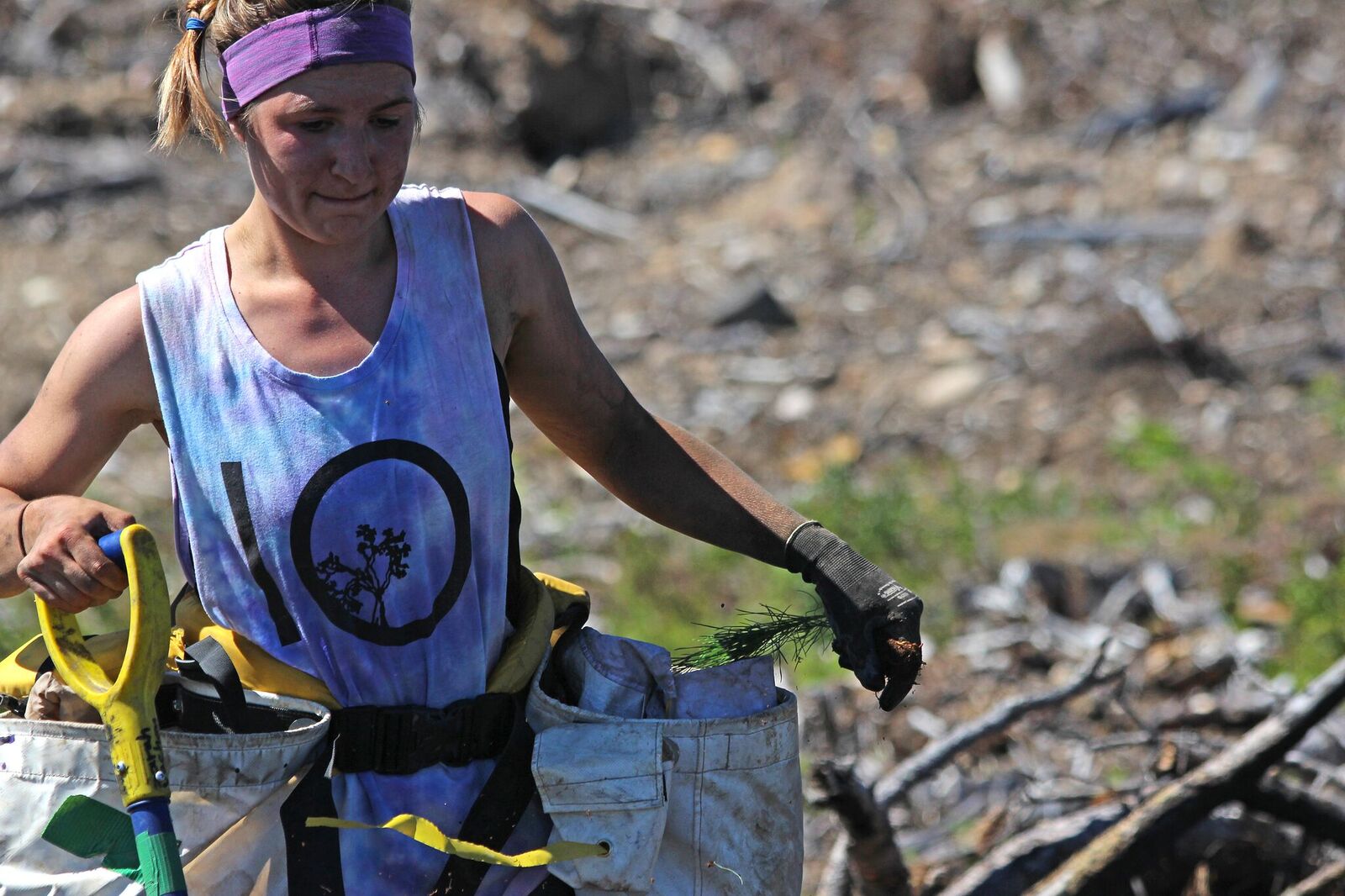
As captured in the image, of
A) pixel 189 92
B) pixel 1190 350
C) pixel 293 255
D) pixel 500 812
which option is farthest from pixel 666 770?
pixel 1190 350

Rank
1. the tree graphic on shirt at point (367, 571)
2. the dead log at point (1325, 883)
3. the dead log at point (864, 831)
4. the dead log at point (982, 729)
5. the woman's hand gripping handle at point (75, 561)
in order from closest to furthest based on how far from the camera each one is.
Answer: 1. the woman's hand gripping handle at point (75, 561)
2. the tree graphic on shirt at point (367, 571)
3. the dead log at point (864, 831)
4. the dead log at point (1325, 883)
5. the dead log at point (982, 729)

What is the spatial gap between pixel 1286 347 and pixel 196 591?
6.77m

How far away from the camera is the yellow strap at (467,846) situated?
1990 millimetres

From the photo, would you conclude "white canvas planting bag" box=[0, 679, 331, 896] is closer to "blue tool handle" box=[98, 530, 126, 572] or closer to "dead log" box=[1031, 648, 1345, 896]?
"blue tool handle" box=[98, 530, 126, 572]

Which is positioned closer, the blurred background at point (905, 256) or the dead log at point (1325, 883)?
the dead log at point (1325, 883)

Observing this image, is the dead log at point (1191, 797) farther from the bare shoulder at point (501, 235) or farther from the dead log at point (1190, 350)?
the dead log at point (1190, 350)

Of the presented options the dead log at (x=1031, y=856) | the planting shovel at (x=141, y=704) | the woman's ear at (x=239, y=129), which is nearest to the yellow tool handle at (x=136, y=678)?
the planting shovel at (x=141, y=704)

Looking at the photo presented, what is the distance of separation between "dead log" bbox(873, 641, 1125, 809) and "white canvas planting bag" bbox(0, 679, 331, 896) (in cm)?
152

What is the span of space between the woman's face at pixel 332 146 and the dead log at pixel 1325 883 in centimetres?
220

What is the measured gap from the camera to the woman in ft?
6.57

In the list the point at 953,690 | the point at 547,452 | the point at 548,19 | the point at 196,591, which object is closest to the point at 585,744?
the point at 196,591

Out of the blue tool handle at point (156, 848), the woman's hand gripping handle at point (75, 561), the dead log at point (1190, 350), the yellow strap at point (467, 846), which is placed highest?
the woman's hand gripping handle at point (75, 561)

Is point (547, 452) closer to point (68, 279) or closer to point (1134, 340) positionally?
point (1134, 340)

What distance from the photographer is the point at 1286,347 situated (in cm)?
777
